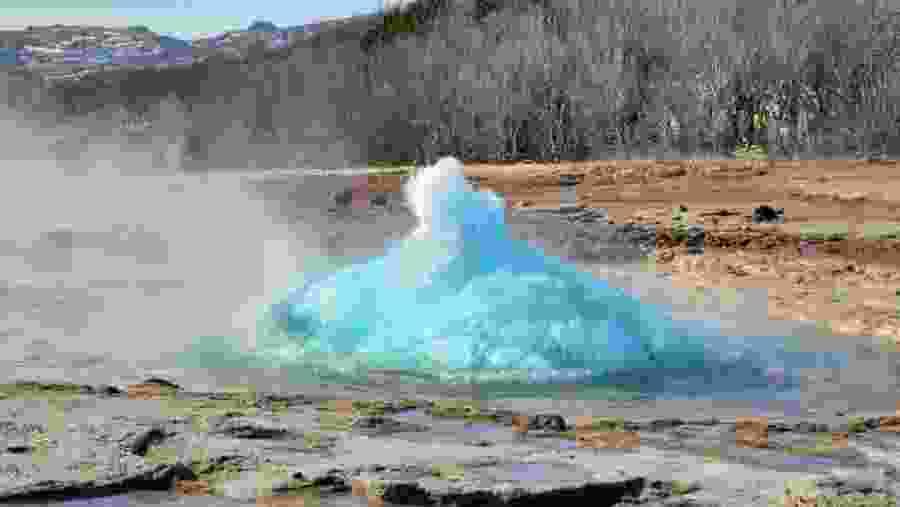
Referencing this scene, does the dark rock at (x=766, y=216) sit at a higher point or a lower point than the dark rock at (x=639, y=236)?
higher

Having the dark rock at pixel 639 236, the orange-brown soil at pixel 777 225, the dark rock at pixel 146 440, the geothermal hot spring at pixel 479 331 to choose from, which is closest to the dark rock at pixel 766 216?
the orange-brown soil at pixel 777 225

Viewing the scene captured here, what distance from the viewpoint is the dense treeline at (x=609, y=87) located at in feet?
149

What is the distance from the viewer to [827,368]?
951 centimetres

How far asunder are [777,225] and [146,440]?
1670 centimetres

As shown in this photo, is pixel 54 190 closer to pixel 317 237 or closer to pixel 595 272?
pixel 317 237

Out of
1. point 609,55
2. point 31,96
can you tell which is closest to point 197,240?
point 609,55

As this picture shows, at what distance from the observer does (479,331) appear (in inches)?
363

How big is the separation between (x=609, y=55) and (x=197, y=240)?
35.1m

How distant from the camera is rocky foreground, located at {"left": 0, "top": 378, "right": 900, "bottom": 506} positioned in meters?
4.87

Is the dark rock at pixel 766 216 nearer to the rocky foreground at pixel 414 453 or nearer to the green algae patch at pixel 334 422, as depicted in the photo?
the rocky foreground at pixel 414 453

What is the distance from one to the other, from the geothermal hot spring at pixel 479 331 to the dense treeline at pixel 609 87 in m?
33.6

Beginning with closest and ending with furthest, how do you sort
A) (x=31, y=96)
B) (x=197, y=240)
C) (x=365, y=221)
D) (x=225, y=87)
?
(x=197, y=240) < (x=365, y=221) < (x=225, y=87) < (x=31, y=96)

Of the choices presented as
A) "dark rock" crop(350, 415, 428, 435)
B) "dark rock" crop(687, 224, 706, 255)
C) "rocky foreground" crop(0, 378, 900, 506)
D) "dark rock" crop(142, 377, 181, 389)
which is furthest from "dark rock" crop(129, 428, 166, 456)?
"dark rock" crop(687, 224, 706, 255)

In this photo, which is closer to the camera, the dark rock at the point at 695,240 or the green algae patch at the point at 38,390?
the green algae patch at the point at 38,390
